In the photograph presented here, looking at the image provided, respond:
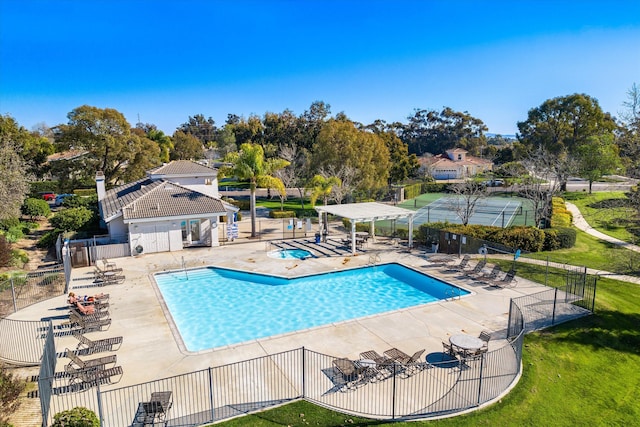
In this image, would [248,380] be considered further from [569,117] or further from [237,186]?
[569,117]

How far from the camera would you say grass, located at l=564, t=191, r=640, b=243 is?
16.9 metres

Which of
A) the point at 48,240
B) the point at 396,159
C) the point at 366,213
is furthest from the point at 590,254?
the point at 48,240

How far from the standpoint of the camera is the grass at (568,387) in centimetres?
1020

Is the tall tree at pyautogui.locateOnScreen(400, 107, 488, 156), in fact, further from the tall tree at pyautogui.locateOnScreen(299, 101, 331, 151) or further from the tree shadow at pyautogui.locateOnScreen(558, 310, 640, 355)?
the tree shadow at pyautogui.locateOnScreen(558, 310, 640, 355)

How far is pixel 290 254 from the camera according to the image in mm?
27438

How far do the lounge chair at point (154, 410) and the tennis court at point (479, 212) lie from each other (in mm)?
28644

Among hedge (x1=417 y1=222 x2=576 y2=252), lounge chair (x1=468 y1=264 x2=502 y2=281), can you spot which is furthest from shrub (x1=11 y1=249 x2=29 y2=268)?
hedge (x1=417 y1=222 x2=576 y2=252)

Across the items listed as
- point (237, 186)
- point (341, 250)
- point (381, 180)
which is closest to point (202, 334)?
→ point (341, 250)

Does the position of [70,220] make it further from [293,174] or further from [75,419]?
[293,174]

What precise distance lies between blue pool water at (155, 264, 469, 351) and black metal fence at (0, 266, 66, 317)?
15.7ft

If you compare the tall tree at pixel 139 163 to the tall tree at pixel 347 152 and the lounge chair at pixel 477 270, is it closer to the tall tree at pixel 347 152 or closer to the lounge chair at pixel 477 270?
the tall tree at pixel 347 152

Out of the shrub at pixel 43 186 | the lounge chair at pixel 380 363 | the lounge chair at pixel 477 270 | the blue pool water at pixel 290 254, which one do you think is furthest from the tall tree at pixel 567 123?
the shrub at pixel 43 186

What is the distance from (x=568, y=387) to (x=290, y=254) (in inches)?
716

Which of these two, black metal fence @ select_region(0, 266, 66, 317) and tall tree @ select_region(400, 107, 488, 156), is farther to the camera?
tall tree @ select_region(400, 107, 488, 156)
